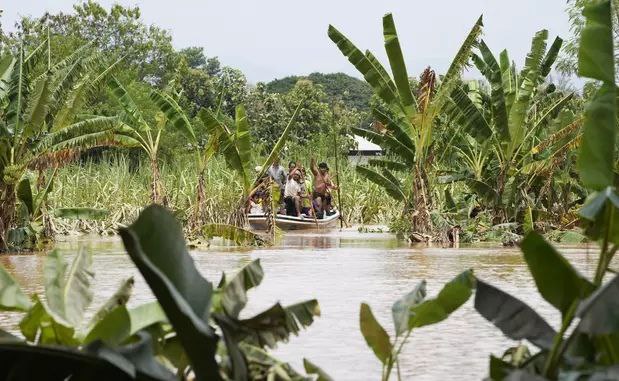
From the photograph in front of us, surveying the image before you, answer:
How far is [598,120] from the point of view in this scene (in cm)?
189

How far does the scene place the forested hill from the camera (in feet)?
374

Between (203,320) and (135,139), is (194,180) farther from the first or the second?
(203,320)

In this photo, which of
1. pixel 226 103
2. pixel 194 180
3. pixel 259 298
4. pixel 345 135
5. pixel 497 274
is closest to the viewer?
pixel 259 298

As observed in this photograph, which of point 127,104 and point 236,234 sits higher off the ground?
point 127,104

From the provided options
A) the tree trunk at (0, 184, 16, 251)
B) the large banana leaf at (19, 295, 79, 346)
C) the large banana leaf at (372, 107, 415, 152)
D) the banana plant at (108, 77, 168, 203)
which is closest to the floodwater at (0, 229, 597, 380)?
the tree trunk at (0, 184, 16, 251)

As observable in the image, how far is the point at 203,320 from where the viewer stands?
1.46m

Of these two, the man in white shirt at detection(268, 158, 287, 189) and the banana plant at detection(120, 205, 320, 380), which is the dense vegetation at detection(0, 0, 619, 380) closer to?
the banana plant at detection(120, 205, 320, 380)

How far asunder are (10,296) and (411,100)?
53.5 ft

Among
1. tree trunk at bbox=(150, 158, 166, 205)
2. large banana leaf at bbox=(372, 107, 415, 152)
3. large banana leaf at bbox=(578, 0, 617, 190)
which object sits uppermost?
large banana leaf at bbox=(372, 107, 415, 152)

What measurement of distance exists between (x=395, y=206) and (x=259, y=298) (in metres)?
20.0

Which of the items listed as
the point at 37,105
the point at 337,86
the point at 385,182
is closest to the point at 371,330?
the point at 37,105

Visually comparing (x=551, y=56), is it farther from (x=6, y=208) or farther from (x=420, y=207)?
(x=6, y=208)

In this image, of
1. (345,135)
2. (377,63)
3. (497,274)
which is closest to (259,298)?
(497,274)

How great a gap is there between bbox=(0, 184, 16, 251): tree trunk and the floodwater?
118 centimetres
